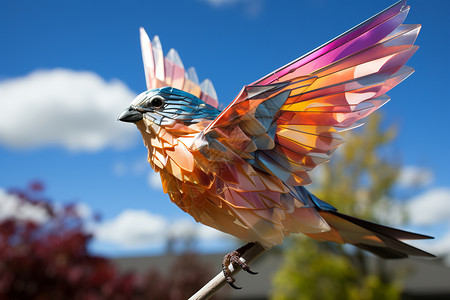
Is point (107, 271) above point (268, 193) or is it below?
above

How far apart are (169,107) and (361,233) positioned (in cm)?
94

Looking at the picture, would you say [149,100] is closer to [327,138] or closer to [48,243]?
[327,138]

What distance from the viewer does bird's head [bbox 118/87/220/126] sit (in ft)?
4.86

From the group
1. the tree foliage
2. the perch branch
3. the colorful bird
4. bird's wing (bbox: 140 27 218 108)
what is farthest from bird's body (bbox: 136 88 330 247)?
the tree foliage

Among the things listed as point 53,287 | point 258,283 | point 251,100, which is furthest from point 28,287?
point 258,283

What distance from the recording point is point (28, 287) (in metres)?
4.47

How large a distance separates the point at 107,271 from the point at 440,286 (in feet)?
32.7

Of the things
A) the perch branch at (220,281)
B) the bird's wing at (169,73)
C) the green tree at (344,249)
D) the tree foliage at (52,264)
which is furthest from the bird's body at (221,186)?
the green tree at (344,249)

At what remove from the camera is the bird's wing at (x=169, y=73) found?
6.07ft

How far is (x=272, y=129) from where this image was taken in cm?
144

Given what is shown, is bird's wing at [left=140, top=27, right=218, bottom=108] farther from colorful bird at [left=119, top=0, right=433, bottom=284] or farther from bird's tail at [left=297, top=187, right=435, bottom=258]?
bird's tail at [left=297, top=187, right=435, bottom=258]

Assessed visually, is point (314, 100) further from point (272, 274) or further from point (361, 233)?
point (272, 274)

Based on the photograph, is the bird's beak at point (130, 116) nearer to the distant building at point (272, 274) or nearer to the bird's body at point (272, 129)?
the bird's body at point (272, 129)

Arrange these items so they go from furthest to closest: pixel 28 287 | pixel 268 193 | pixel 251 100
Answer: pixel 28 287
pixel 268 193
pixel 251 100
